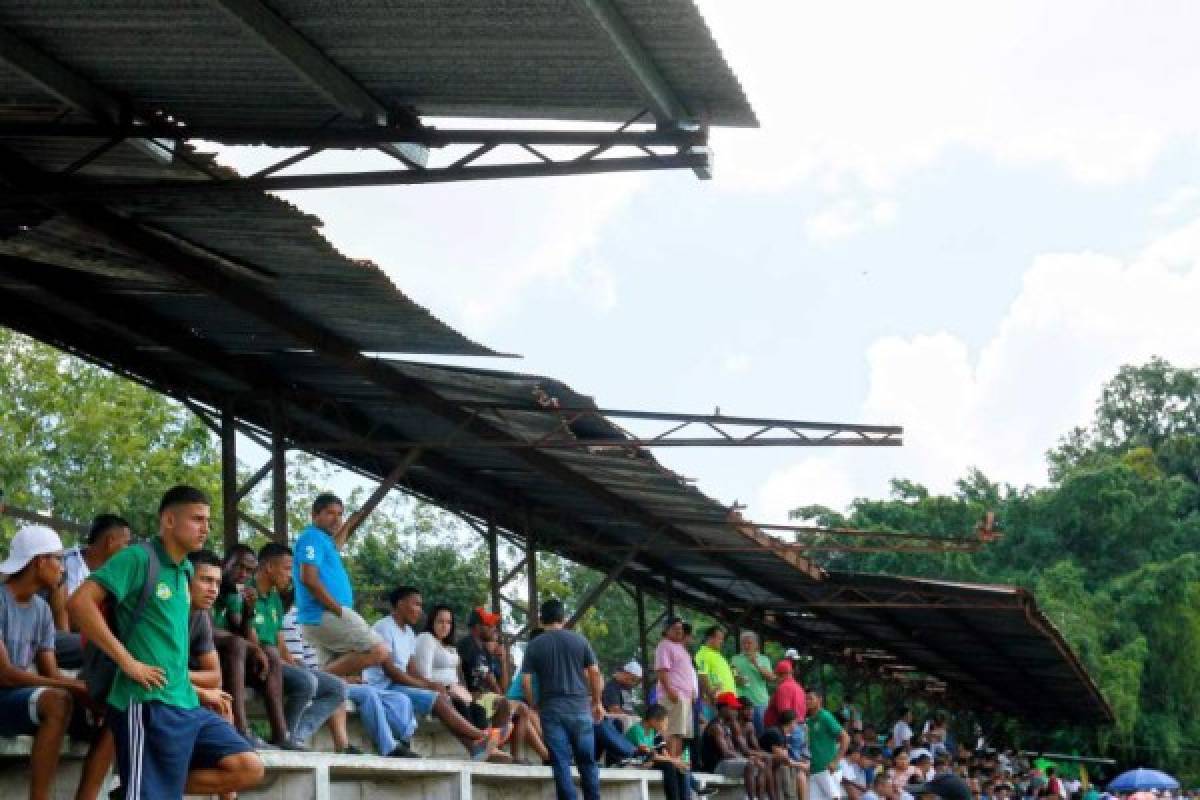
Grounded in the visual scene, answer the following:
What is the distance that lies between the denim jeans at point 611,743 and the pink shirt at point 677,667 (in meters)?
1.57

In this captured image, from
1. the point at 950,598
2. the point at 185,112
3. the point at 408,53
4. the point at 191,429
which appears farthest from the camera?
the point at 191,429

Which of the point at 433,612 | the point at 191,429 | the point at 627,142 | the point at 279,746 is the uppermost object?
the point at 191,429

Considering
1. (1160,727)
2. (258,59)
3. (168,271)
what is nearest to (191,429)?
(1160,727)

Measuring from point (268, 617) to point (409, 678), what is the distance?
2279 mm

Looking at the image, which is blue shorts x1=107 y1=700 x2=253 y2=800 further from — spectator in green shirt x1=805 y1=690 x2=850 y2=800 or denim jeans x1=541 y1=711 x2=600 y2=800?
spectator in green shirt x1=805 y1=690 x2=850 y2=800

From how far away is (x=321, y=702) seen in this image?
12336mm

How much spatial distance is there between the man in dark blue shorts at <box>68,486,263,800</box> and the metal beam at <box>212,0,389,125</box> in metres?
2.45

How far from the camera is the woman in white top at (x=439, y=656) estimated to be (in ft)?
48.5

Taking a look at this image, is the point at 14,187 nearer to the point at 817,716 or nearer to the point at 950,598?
the point at 817,716

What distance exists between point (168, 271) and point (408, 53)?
12.6 ft

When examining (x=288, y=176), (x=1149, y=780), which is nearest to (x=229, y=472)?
(x=288, y=176)

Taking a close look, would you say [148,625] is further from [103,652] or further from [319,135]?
[319,135]

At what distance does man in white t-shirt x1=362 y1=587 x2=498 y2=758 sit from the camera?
1421 cm

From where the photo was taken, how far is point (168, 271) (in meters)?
13.5
